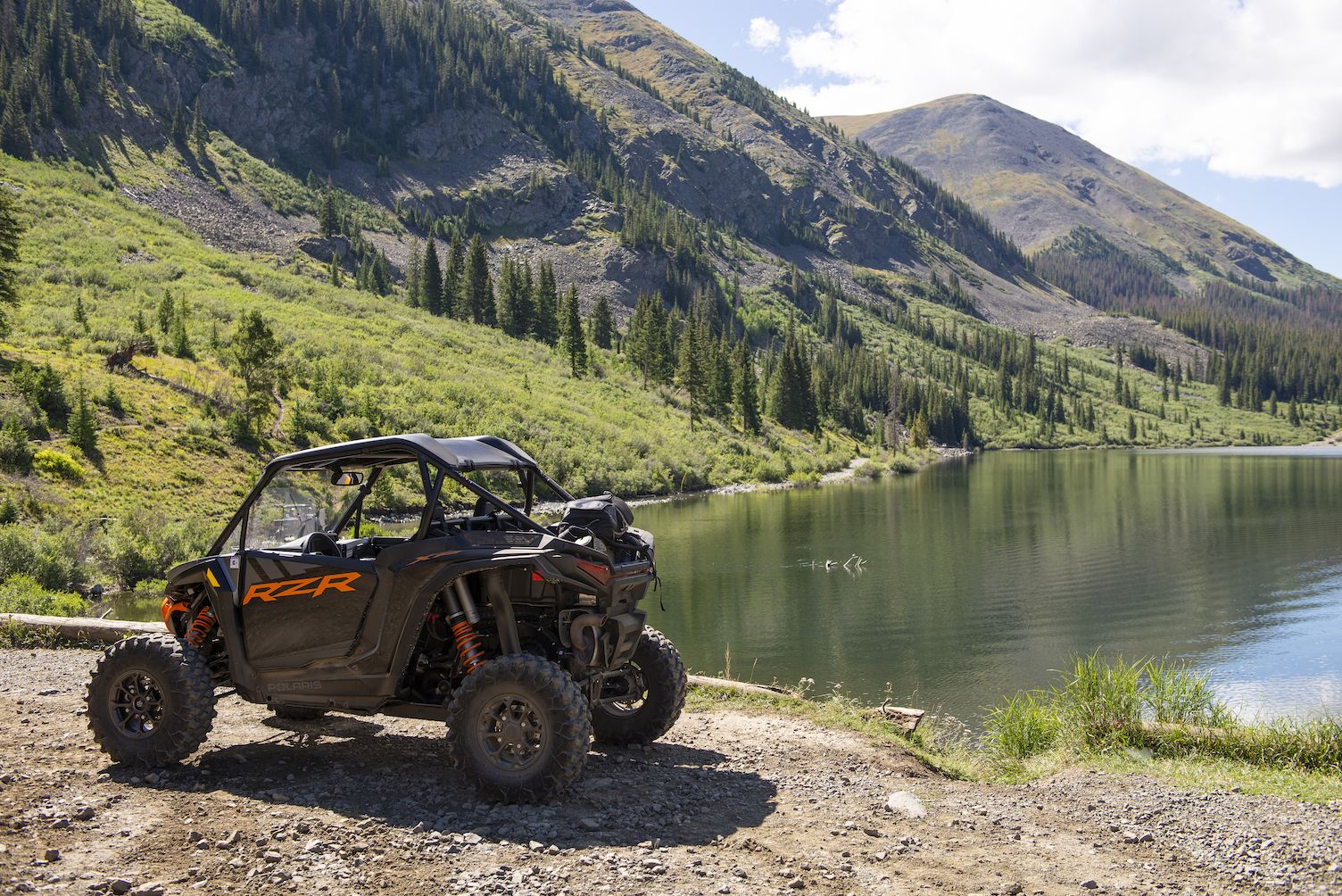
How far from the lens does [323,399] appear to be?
47.9 metres

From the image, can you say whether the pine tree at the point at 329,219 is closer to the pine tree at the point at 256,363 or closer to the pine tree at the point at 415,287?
the pine tree at the point at 415,287

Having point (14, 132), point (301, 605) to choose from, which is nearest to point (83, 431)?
point (301, 605)

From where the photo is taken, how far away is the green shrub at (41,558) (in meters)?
21.0

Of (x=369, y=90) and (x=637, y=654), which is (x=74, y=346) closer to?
(x=637, y=654)

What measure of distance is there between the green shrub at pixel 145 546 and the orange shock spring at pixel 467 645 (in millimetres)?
22686

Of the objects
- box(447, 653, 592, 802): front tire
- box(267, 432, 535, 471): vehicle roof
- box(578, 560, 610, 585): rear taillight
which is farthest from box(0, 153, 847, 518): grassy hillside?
box(578, 560, 610, 585): rear taillight

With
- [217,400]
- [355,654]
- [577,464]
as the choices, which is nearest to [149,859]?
[355,654]

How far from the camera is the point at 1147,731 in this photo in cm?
996

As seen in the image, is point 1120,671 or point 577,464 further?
point 577,464

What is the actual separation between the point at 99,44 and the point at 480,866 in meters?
171

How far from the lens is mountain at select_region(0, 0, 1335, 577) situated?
4006cm

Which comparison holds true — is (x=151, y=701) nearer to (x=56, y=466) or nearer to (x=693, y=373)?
(x=56, y=466)

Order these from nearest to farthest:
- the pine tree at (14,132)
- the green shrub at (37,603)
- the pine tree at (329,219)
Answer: the green shrub at (37,603), the pine tree at (14,132), the pine tree at (329,219)

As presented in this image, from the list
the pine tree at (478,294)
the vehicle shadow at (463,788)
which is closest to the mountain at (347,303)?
the pine tree at (478,294)
